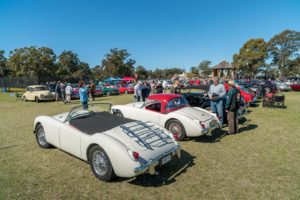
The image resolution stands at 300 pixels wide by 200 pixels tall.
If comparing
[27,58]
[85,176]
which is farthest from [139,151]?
[27,58]

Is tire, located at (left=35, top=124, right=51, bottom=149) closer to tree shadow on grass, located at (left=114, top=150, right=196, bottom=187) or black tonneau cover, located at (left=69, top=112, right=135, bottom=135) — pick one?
black tonneau cover, located at (left=69, top=112, right=135, bottom=135)

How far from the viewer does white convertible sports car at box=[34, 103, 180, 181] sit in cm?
350

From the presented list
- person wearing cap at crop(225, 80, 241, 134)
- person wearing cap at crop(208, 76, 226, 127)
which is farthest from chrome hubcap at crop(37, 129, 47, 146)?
person wearing cap at crop(208, 76, 226, 127)

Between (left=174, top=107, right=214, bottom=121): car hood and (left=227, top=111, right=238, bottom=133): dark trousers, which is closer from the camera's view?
(left=174, top=107, right=214, bottom=121): car hood

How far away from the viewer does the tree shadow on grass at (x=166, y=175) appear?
12.4 feet

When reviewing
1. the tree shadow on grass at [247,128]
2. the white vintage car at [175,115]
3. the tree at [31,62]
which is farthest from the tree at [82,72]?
the tree shadow on grass at [247,128]

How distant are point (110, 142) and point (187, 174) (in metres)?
1.63

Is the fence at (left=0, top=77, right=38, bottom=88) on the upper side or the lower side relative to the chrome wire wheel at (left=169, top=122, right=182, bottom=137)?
upper

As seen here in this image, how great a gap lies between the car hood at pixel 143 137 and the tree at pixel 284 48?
57.5 metres

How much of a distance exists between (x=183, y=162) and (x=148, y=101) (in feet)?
9.00

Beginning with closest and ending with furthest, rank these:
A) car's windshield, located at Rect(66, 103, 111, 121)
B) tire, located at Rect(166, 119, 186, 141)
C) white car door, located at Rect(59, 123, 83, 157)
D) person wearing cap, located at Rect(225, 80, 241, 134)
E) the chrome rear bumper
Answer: the chrome rear bumper
white car door, located at Rect(59, 123, 83, 157)
car's windshield, located at Rect(66, 103, 111, 121)
tire, located at Rect(166, 119, 186, 141)
person wearing cap, located at Rect(225, 80, 241, 134)

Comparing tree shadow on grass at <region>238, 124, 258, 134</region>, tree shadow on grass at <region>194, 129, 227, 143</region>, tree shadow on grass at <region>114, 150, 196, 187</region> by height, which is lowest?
tree shadow on grass at <region>114, 150, 196, 187</region>

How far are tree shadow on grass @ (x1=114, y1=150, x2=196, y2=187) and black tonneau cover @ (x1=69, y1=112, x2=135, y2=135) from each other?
1061 mm

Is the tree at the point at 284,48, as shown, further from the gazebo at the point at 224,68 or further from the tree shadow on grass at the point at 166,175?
the tree shadow on grass at the point at 166,175
